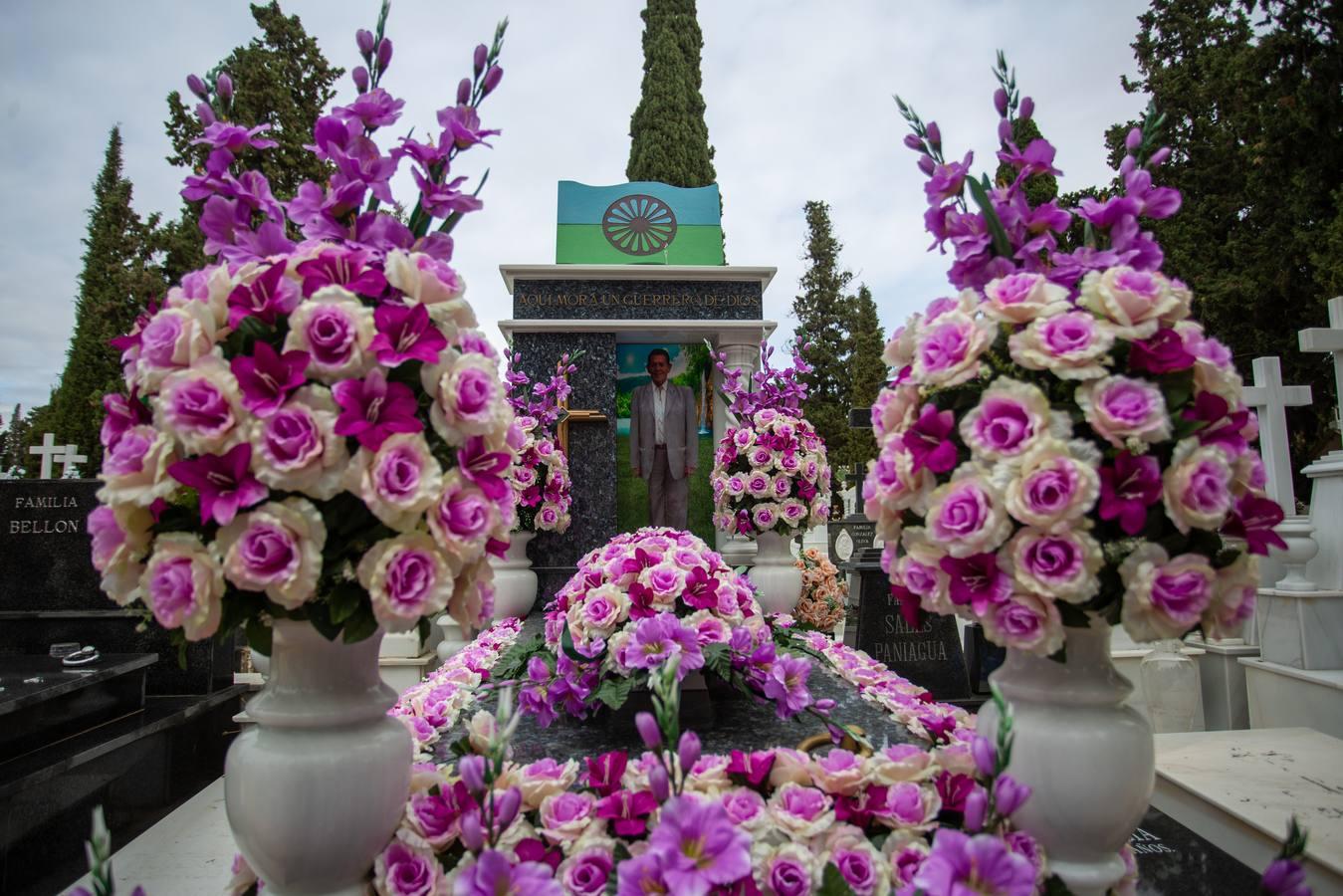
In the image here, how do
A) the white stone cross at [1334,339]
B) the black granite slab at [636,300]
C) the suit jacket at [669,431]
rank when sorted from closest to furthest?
the white stone cross at [1334,339]
the suit jacket at [669,431]
the black granite slab at [636,300]

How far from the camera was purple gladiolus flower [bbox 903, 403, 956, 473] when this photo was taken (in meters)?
1.38

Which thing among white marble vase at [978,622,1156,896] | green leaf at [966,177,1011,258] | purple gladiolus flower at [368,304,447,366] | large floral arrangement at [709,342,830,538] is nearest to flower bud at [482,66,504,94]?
purple gladiolus flower at [368,304,447,366]

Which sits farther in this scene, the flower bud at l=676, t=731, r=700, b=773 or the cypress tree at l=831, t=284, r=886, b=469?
the cypress tree at l=831, t=284, r=886, b=469

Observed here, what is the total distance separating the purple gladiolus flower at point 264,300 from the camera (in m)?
1.27

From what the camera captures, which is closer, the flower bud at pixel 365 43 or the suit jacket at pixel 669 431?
the flower bud at pixel 365 43

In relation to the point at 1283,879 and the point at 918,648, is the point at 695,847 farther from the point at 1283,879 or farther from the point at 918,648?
the point at 918,648

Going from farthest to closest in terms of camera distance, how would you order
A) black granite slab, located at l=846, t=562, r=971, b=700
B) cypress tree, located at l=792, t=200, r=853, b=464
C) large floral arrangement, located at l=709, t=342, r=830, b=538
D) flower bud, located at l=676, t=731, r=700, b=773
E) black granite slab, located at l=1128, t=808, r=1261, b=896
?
1. cypress tree, located at l=792, t=200, r=853, b=464
2. large floral arrangement, located at l=709, t=342, r=830, b=538
3. black granite slab, located at l=846, t=562, r=971, b=700
4. black granite slab, located at l=1128, t=808, r=1261, b=896
5. flower bud, located at l=676, t=731, r=700, b=773

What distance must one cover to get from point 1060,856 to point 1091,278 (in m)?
1.04

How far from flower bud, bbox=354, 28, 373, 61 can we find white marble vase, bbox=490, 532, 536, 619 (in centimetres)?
441

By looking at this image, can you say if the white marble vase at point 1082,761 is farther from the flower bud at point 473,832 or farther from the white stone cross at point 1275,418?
the white stone cross at point 1275,418

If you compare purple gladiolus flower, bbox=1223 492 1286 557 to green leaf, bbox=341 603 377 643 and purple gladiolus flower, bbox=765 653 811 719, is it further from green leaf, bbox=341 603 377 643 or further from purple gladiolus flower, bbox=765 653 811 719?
green leaf, bbox=341 603 377 643

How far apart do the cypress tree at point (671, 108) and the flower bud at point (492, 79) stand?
14.4 meters

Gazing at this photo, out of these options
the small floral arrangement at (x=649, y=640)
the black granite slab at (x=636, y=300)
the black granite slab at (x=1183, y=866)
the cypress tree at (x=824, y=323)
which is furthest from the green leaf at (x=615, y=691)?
the cypress tree at (x=824, y=323)

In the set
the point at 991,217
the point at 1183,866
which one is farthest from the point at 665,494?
the point at 991,217
